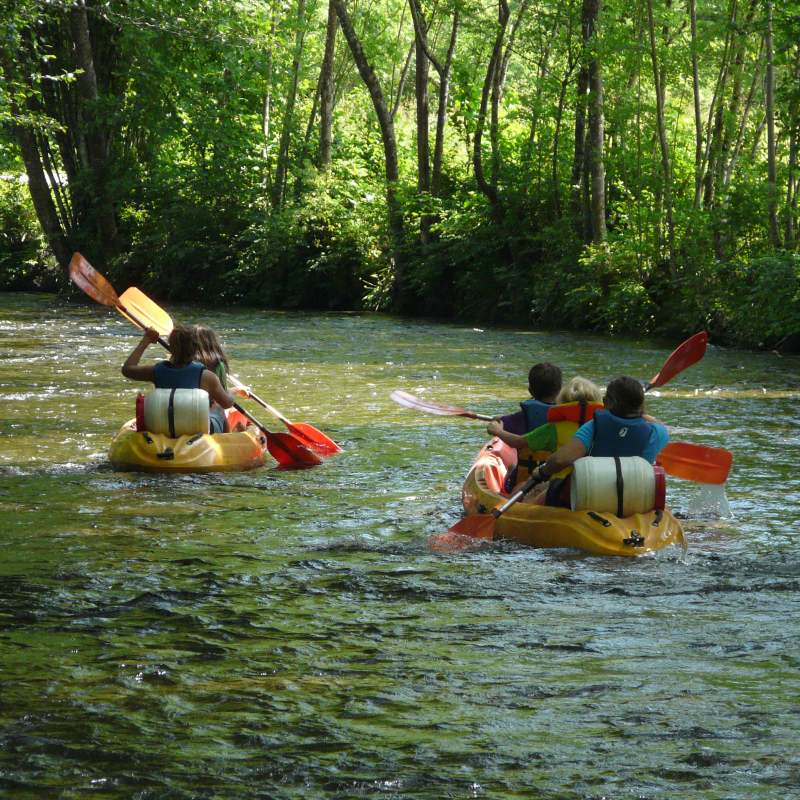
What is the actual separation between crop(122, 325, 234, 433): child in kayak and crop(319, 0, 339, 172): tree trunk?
17.2 m

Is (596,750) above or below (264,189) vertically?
below

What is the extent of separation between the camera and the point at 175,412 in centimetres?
724

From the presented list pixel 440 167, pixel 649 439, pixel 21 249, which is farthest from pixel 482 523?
pixel 21 249

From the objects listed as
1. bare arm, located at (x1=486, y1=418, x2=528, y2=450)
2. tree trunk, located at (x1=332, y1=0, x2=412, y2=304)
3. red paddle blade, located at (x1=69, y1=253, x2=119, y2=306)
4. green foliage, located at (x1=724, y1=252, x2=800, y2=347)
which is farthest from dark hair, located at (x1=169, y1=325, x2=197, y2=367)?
tree trunk, located at (x1=332, y1=0, x2=412, y2=304)

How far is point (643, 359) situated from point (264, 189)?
45.1ft

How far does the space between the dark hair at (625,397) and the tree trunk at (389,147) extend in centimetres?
1612

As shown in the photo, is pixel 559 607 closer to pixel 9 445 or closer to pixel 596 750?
pixel 596 750

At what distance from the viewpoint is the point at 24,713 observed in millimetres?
3307

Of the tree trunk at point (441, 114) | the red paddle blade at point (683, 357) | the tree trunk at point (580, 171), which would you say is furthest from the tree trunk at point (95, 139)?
the red paddle blade at point (683, 357)

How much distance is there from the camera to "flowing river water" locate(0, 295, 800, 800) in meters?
3.03

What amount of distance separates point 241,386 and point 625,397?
12.4 feet

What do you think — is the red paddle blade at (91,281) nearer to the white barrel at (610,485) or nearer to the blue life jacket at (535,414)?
the blue life jacket at (535,414)

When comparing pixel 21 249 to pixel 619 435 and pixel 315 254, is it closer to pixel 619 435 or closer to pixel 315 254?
pixel 315 254

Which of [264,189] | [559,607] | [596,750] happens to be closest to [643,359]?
[559,607]
